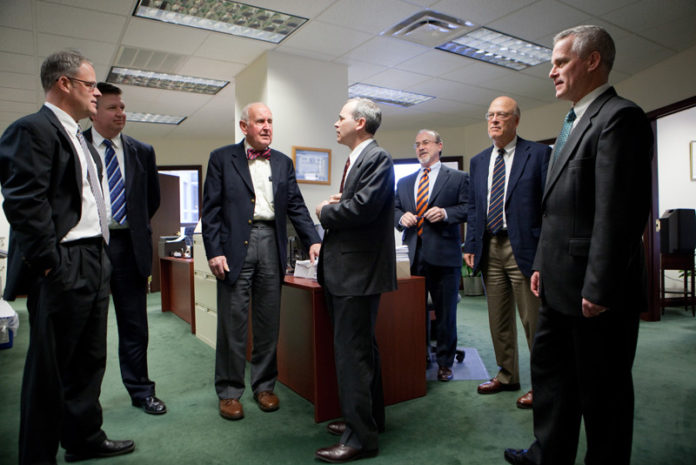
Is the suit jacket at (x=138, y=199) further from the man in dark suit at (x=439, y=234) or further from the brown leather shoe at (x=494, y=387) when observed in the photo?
the brown leather shoe at (x=494, y=387)

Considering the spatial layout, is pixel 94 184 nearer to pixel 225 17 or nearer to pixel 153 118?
pixel 225 17

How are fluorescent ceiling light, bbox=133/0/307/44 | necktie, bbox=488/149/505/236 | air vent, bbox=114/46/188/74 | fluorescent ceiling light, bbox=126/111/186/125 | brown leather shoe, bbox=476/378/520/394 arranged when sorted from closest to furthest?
necktie, bbox=488/149/505/236 < brown leather shoe, bbox=476/378/520/394 < fluorescent ceiling light, bbox=133/0/307/44 < air vent, bbox=114/46/188/74 < fluorescent ceiling light, bbox=126/111/186/125

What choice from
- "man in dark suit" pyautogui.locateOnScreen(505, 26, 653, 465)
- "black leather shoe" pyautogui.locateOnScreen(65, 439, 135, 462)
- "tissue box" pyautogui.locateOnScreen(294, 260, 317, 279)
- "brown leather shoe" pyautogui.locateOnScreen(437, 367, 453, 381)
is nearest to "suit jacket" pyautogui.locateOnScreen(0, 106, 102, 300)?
"black leather shoe" pyautogui.locateOnScreen(65, 439, 135, 462)

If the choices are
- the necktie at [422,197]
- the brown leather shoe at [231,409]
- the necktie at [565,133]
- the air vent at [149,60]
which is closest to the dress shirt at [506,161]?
the necktie at [422,197]

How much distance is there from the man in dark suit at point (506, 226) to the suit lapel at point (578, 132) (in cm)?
89

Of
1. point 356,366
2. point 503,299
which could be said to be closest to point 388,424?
point 356,366

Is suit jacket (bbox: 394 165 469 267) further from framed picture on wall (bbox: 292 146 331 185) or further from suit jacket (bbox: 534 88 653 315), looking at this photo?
framed picture on wall (bbox: 292 146 331 185)

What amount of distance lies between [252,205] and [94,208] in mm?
822

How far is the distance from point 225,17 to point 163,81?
1.93 metres

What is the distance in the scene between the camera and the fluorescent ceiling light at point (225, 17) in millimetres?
3576

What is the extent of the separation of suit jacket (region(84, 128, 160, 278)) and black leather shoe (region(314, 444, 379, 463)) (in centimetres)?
126

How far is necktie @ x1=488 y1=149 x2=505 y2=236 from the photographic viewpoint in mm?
2492

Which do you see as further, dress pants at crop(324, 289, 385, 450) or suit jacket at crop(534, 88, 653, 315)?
dress pants at crop(324, 289, 385, 450)

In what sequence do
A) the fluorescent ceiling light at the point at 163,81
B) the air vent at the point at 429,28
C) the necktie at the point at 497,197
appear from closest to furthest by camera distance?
1. the necktie at the point at 497,197
2. the air vent at the point at 429,28
3. the fluorescent ceiling light at the point at 163,81
